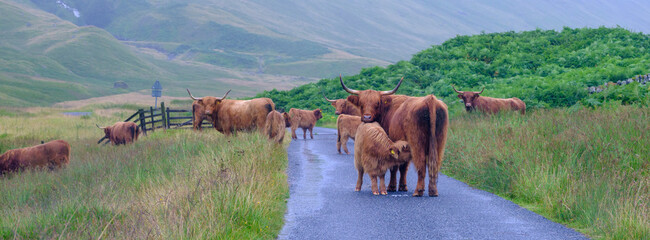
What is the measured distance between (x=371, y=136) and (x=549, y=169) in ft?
9.29

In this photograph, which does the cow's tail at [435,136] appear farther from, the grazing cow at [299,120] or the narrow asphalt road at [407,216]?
the grazing cow at [299,120]

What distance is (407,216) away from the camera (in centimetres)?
775

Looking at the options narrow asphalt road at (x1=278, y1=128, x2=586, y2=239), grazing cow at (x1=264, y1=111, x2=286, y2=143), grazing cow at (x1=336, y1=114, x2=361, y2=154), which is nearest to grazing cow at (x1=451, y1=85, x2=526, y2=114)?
grazing cow at (x1=336, y1=114, x2=361, y2=154)

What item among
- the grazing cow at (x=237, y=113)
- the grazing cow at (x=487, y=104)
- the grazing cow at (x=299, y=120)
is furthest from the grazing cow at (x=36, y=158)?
the grazing cow at (x=487, y=104)

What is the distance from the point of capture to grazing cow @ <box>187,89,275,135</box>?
58.3ft

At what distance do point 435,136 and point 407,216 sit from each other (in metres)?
1.83

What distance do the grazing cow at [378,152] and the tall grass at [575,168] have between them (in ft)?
6.33

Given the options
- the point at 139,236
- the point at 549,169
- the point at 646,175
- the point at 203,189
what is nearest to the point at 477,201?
the point at 549,169

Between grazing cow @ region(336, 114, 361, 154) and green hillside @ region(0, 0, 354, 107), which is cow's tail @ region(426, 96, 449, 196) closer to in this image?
grazing cow @ region(336, 114, 361, 154)

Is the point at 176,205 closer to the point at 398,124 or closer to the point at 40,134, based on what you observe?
the point at 398,124

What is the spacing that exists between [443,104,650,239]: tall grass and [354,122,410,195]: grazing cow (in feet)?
6.33

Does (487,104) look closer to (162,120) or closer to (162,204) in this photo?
(162,204)

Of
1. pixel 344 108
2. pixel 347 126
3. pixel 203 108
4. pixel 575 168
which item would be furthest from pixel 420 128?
pixel 203 108

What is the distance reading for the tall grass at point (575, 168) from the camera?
674 centimetres
